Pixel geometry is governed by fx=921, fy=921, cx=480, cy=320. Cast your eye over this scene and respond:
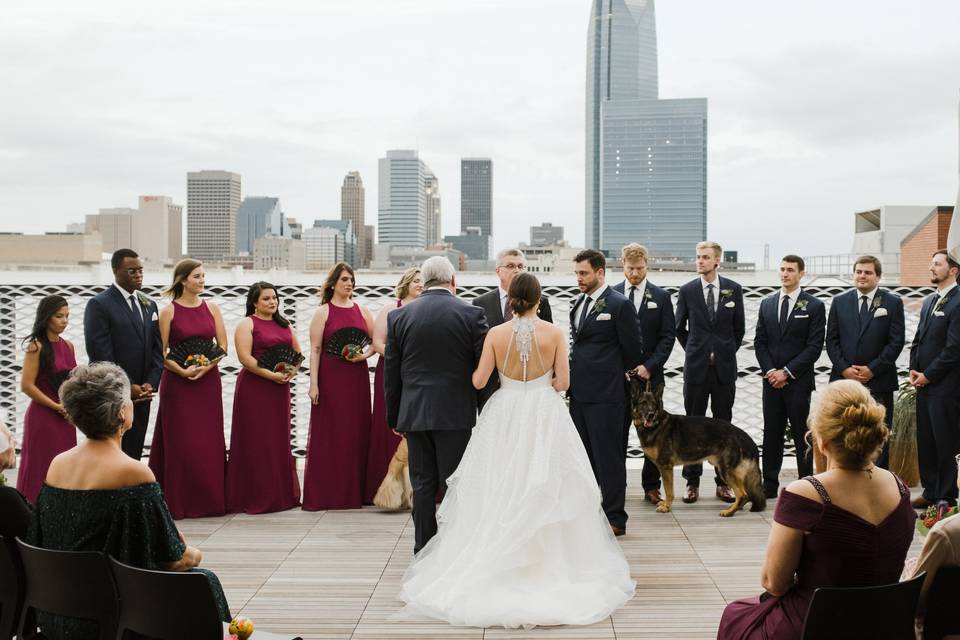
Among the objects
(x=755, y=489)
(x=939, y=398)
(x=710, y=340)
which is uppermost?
(x=710, y=340)

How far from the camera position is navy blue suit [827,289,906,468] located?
21.7 ft

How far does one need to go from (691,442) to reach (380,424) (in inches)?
85.6

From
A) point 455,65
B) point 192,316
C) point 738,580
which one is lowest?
point 738,580

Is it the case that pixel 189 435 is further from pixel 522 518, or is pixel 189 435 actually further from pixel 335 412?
pixel 522 518

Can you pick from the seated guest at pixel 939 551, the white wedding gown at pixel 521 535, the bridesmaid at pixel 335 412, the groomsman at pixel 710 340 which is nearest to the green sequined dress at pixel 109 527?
the white wedding gown at pixel 521 535

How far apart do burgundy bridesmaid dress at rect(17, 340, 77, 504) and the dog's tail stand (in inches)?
176

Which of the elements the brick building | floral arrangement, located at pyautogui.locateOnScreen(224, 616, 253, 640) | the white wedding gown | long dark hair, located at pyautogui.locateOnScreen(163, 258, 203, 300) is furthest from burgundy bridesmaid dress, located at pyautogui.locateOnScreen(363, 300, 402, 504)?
the brick building

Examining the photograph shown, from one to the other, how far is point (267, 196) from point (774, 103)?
110 meters

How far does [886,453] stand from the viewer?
23.2 ft

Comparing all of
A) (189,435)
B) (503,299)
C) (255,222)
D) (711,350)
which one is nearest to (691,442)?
(711,350)

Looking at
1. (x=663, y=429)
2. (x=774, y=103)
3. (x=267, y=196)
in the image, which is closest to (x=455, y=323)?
(x=663, y=429)

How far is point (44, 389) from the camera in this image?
588 cm

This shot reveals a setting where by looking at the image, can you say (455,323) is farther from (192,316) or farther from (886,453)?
(886,453)

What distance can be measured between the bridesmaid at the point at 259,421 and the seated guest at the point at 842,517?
4.37 meters
